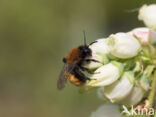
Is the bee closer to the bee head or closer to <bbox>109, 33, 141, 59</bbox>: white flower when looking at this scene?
the bee head

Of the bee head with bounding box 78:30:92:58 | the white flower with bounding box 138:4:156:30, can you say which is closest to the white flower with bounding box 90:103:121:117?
the bee head with bounding box 78:30:92:58

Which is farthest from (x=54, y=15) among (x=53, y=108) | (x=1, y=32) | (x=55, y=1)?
(x=53, y=108)

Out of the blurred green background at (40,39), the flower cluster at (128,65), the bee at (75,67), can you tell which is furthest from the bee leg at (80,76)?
the blurred green background at (40,39)

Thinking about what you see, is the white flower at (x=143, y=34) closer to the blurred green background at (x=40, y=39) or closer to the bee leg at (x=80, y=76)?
the bee leg at (x=80, y=76)

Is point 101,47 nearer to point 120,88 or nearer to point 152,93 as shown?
point 120,88

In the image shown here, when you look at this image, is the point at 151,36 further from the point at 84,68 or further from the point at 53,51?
the point at 53,51

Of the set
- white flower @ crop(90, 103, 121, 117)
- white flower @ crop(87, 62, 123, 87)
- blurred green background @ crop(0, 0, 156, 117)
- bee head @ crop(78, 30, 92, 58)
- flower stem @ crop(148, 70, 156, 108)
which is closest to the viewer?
flower stem @ crop(148, 70, 156, 108)

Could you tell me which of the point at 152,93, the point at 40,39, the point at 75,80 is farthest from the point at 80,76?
the point at 40,39
